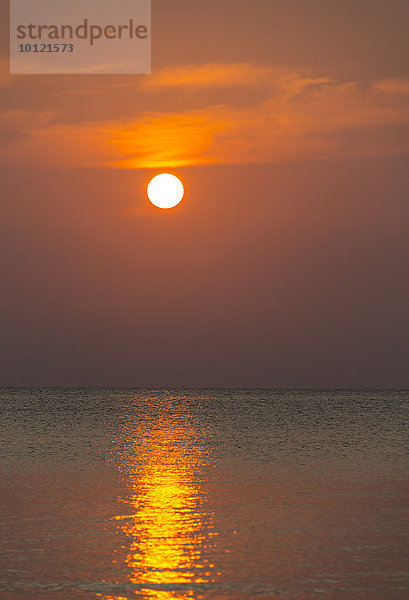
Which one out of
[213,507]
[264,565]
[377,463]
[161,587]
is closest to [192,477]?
[213,507]

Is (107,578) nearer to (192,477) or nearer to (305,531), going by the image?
(305,531)

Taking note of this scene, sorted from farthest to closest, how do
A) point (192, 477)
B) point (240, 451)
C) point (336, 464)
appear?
1. point (240, 451)
2. point (336, 464)
3. point (192, 477)

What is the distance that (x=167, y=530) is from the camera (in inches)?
626

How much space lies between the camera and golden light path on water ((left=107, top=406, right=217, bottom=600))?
40.6 ft

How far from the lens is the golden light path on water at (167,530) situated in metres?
12.4

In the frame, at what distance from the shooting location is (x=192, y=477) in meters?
24.6

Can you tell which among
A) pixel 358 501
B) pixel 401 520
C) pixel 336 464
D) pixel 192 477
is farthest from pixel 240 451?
pixel 401 520

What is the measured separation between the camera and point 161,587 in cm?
1200

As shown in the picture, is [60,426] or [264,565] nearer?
[264,565]

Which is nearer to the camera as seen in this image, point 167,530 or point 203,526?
point 167,530

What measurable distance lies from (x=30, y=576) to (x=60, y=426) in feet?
142

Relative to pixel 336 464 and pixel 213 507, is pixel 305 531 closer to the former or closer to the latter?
pixel 213 507

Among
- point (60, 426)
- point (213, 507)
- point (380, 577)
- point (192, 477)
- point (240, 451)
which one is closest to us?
point (380, 577)

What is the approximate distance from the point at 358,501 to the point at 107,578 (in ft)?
30.3
